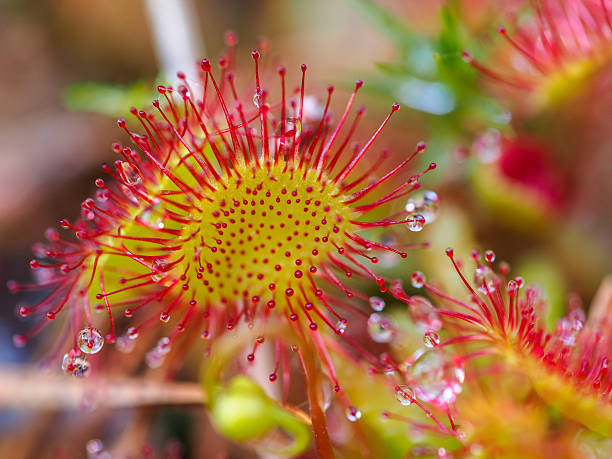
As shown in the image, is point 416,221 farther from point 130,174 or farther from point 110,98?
point 110,98

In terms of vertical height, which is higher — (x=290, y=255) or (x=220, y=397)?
(x=290, y=255)

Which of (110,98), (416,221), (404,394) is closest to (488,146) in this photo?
(416,221)

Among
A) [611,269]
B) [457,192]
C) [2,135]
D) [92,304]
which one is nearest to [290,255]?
[92,304]

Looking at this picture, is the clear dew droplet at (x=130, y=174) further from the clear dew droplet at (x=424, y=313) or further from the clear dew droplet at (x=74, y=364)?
the clear dew droplet at (x=424, y=313)

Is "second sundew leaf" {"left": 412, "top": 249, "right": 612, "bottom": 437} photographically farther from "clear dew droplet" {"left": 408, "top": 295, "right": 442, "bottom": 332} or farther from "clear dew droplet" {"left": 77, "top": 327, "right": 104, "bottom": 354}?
"clear dew droplet" {"left": 77, "top": 327, "right": 104, "bottom": 354}

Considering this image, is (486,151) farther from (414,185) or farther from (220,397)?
(220,397)

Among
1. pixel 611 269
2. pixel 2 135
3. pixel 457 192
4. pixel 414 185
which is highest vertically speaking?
pixel 414 185
